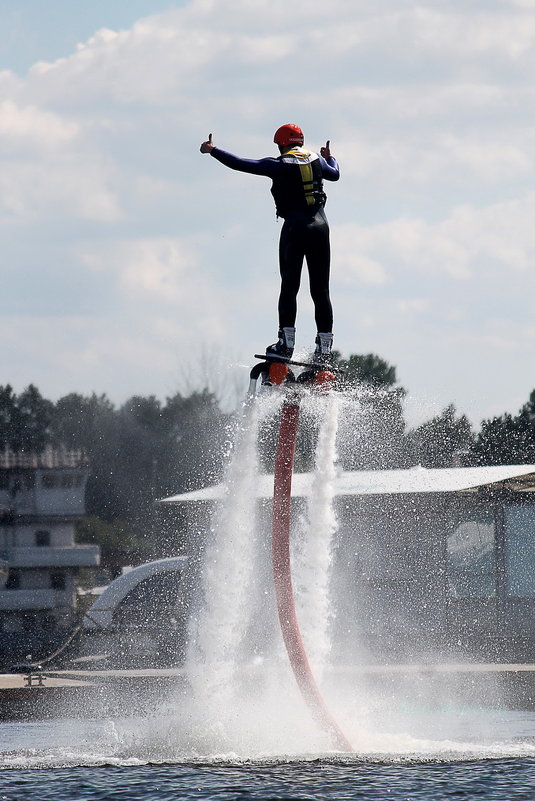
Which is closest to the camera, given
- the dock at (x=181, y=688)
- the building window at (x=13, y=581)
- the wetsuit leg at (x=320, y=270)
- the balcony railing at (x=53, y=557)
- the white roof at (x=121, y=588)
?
the wetsuit leg at (x=320, y=270)

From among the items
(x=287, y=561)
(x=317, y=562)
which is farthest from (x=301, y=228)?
(x=317, y=562)

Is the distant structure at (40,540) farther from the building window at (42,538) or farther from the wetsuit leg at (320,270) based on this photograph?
the wetsuit leg at (320,270)

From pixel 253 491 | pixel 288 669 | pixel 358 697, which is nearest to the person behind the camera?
pixel 253 491

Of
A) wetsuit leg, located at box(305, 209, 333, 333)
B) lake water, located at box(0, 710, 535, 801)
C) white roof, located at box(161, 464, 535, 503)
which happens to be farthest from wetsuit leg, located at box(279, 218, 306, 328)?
white roof, located at box(161, 464, 535, 503)

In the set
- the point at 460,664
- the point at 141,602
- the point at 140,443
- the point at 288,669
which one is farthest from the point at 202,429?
the point at 288,669

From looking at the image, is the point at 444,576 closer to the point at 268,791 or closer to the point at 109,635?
the point at 109,635

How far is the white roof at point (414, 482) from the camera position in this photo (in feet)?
105

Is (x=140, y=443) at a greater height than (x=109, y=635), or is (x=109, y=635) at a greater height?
(x=140, y=443)

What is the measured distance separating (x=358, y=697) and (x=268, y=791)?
28.0 ft

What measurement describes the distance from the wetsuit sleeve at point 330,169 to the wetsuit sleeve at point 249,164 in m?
0.64

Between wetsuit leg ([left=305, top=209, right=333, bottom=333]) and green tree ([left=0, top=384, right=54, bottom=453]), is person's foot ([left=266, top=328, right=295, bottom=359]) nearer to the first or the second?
wetsuit leg ([left=305, top=209, right=333, bottom=333])

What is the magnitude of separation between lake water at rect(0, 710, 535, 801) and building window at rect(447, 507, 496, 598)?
38.1 feet

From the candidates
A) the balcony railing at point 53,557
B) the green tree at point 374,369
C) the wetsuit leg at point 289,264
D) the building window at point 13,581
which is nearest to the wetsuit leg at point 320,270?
the wetsuit leg at point 289,264

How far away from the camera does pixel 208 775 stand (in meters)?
16.5
